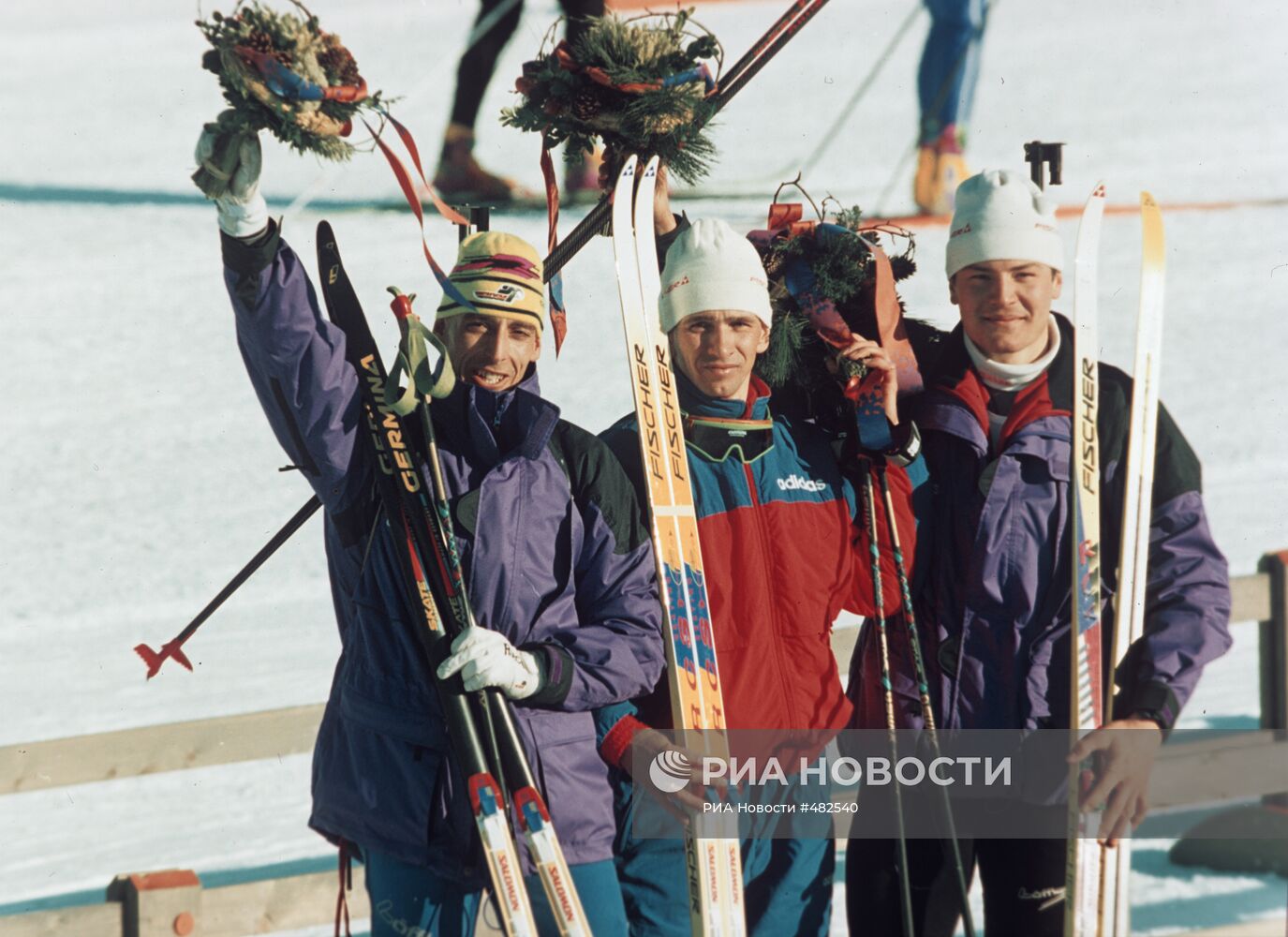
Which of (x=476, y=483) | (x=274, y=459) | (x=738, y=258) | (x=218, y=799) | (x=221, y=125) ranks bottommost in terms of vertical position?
(x=218, y=799)

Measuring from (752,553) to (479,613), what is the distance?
521 mm

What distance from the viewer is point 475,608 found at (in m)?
2.55

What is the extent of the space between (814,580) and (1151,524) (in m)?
0.61

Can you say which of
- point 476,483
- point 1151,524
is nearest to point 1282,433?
point 1151,524

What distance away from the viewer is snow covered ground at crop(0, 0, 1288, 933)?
6.12 metres

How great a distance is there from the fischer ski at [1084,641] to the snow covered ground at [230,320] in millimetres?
1769

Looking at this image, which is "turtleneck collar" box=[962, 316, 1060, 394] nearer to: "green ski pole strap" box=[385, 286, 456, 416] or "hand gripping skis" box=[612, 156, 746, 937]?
"hand gripping skis" box=[612, 156, 746, 937]

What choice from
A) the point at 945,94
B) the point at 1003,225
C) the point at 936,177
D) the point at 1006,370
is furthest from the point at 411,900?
the point at 945,94

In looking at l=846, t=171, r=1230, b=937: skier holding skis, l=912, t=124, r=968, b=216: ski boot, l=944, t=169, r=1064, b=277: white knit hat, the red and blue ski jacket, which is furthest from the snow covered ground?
l=944, t=169, r=1064, b=277: white knit hat

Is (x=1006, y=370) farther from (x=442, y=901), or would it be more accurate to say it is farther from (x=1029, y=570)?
(x=442, y=901)

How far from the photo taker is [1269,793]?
189 inches

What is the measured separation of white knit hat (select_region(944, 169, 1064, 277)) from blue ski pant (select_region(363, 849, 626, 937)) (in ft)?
4.04

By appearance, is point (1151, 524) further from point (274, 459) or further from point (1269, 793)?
point (274, 459)

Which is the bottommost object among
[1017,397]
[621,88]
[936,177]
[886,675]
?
[886,675]
